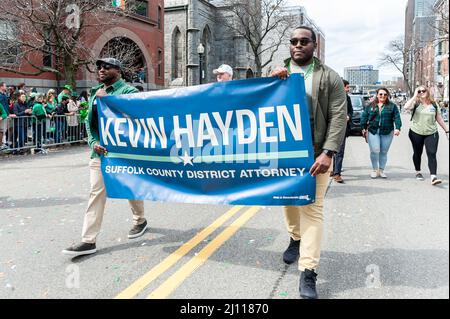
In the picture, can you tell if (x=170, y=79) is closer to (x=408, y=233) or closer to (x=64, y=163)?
(x=64, y=163)

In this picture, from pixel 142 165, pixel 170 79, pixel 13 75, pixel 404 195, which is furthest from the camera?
pixel 170 79

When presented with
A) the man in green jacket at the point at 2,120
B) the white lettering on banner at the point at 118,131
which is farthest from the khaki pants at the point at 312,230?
the man in green jacket at the point at 2,120

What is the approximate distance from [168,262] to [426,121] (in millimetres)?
6729

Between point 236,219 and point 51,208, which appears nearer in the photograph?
point 236,219

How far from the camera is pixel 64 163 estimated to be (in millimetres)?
12156

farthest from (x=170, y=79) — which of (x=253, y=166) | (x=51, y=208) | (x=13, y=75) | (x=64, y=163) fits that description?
(x=253, y=166)

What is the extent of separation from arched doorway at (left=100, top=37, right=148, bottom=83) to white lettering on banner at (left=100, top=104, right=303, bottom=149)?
61.0 ft

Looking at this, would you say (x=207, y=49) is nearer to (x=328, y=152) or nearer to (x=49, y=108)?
(x=49, y=108)

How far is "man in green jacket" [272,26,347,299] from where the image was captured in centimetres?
360

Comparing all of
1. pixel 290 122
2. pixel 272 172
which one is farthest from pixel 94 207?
pixel 290 122

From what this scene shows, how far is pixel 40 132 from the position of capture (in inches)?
568

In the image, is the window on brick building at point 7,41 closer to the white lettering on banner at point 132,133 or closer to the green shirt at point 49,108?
the green shirt at point 49,108
